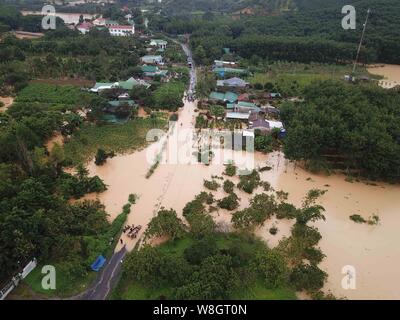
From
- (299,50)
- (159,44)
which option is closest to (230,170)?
(299,50)

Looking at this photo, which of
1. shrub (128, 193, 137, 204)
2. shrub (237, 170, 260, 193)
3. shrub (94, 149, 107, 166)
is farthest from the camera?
shrub (94, 149, 107, 166)

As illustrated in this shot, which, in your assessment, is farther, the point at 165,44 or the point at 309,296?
the point at 165,44

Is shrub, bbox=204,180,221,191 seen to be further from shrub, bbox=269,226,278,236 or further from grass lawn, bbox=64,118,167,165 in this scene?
grass lawn, bbox=64,118,167,165

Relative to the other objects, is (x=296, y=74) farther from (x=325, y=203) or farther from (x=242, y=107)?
(x=325, y=203)

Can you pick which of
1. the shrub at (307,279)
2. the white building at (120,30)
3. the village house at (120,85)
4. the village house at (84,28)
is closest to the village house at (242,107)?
the village house at (120,85)

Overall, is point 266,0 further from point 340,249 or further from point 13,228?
point 13,228

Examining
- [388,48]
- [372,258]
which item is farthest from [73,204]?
[388,48]

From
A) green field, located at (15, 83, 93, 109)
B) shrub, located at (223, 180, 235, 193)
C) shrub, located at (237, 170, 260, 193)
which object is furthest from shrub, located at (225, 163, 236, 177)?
green field, located at (15, 83, 93, 109)

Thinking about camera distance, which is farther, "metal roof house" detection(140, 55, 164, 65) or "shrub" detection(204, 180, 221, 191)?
"metal roof house" detection(140, 55, 164, 65)
